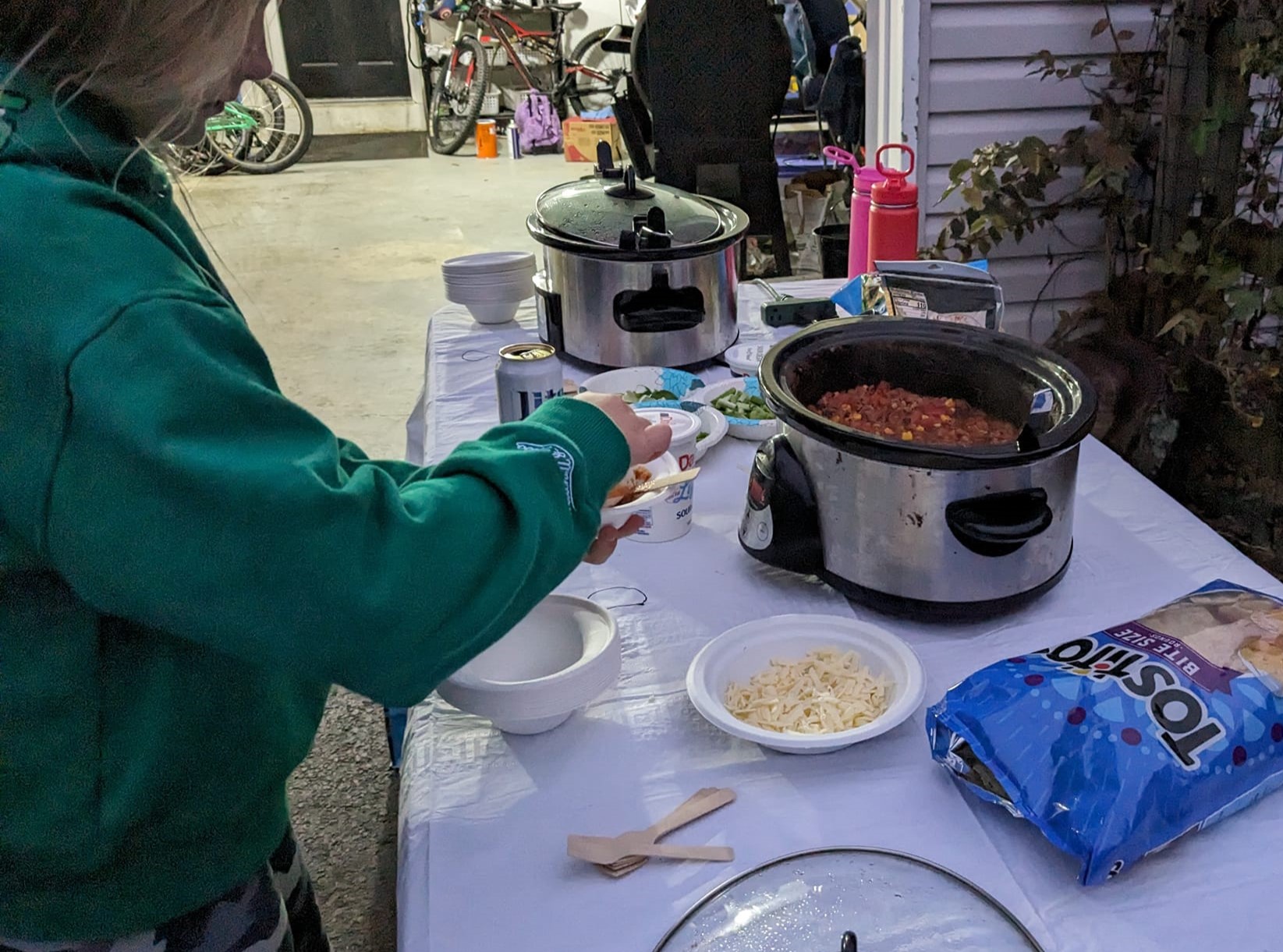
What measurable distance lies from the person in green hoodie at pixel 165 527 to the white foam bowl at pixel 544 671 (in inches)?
5.6

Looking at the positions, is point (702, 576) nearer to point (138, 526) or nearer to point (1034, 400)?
point (1034, 400)

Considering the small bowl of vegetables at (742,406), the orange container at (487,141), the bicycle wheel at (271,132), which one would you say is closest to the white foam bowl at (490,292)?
the small bowl of vegetables at (742,406)

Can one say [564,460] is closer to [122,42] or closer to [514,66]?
[122,42]

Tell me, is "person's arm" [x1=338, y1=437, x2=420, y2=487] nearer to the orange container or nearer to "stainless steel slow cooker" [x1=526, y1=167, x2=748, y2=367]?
"stainless steel slow cooker" [x1=526, y1=167, x2=748, y2=367]

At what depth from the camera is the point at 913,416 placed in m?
1.17

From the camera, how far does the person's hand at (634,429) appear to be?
82 cm

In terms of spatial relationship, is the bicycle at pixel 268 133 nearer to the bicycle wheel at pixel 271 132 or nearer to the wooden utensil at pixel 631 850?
the bicycle wheel at pixel 271 132

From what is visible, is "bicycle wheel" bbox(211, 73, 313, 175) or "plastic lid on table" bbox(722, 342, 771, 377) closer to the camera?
"plastic lid on table" bbox(722, 342, 771, 377)

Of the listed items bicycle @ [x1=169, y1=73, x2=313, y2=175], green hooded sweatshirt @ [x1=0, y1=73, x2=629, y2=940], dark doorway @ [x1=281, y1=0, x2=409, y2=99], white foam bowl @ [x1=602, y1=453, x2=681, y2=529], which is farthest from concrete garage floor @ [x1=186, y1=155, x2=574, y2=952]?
dark doorway @ [x1=281, y1=0, x2=409, y2=99]

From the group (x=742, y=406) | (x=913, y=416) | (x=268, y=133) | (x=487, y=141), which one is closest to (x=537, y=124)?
(x=487, y=141)

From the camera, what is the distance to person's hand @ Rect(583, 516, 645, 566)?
938 millimetres

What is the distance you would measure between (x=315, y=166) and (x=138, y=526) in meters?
8.09

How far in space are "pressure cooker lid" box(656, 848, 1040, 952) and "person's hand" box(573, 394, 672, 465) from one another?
33cm

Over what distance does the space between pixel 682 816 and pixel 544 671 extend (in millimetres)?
218
